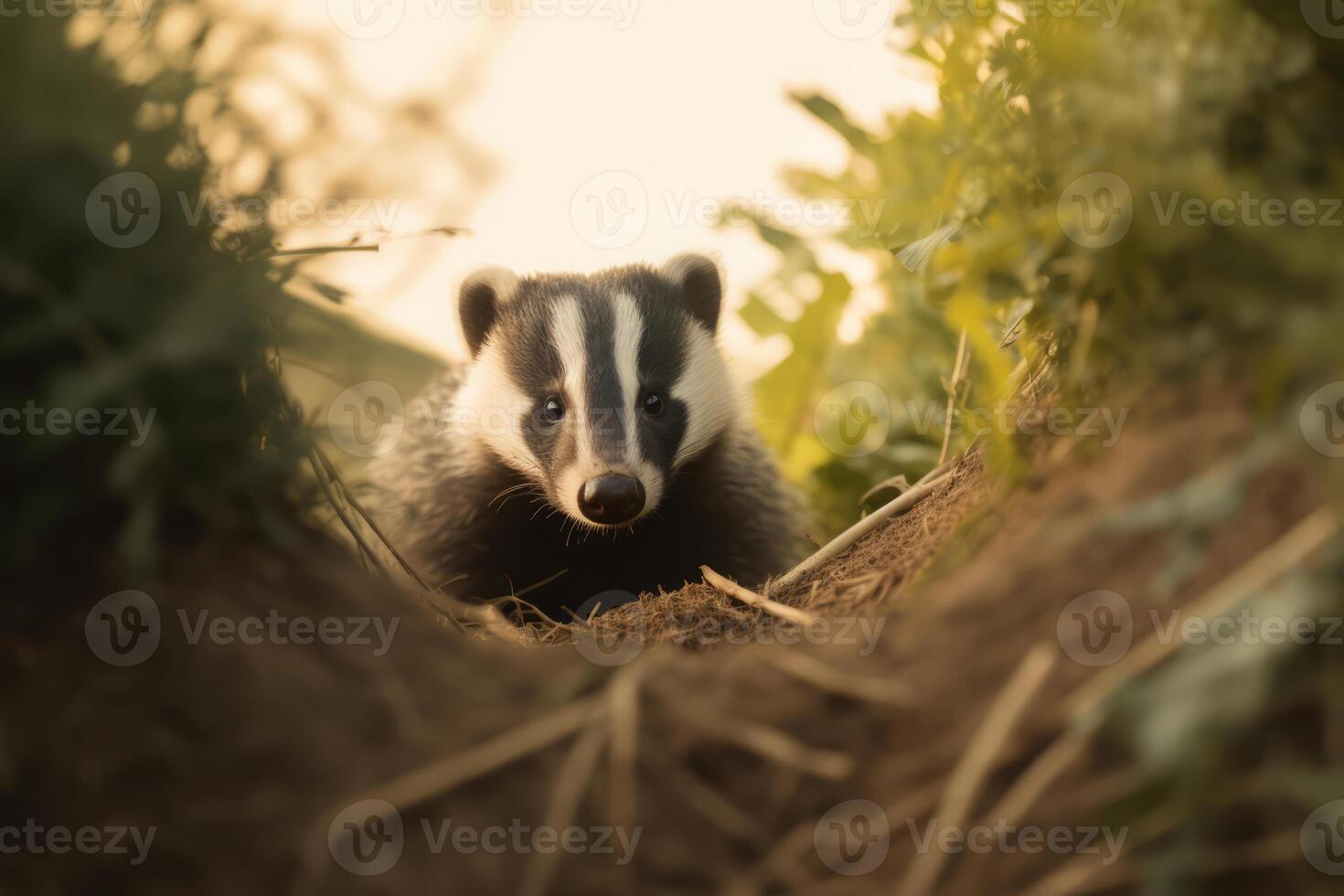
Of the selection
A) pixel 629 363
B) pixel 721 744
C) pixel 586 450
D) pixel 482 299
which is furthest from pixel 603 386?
pixel 721 744

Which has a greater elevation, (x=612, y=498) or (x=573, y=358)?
(x=573, y=358)

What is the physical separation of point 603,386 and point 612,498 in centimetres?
48

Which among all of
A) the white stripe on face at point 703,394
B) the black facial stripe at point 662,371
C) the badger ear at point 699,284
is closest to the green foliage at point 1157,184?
the black facial stripe at point 662,371

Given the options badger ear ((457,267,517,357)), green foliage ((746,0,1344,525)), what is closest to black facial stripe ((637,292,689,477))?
badger ear ((457,267,517,357))

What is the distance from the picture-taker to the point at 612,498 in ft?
9.53

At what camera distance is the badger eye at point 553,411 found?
336cm

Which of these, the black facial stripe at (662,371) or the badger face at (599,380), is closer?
the badger face at (599,380)

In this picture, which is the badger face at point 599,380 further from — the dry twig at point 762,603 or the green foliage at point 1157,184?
the green foliage at point 1157,184

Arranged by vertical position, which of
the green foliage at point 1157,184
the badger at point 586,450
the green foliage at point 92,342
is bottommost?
the badger at point 586,450

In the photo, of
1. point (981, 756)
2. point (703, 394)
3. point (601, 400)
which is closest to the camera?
point (981, 756)

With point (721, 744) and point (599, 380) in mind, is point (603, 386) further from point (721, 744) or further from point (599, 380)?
point (721, 744)

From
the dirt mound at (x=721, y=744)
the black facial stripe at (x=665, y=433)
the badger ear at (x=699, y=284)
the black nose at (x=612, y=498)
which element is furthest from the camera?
the badger ear at (x=699, y=284)

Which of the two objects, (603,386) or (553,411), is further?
(553,411)

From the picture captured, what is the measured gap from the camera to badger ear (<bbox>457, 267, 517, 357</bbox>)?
146 inches
